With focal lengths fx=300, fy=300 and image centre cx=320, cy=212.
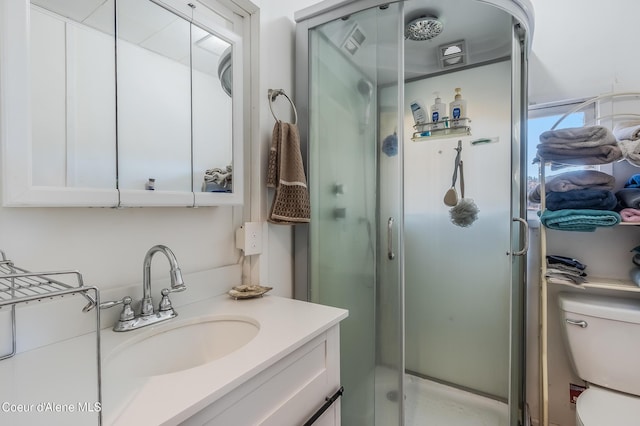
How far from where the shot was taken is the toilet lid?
3.64 feet

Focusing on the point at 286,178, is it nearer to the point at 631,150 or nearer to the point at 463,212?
the point at 463,212

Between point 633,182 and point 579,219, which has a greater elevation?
point 633,182

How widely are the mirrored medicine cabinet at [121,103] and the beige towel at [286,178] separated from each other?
0.14 m

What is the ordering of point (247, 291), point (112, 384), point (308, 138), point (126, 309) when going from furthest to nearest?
point (308, 138)
point (247, 291)
point (126, 309)
point (112, 384)

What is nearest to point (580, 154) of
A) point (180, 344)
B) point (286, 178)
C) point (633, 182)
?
point (633, 182)

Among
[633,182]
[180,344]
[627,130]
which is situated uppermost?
[627,130]

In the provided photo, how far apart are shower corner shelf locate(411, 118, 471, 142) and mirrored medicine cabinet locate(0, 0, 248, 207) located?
1.21m

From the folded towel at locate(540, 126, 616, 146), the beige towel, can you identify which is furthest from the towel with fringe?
the beige towel

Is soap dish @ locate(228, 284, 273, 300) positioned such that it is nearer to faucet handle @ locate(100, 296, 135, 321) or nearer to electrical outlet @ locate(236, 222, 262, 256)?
electrical outlet @ locate(236, 222, 262, 256)

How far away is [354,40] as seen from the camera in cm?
139

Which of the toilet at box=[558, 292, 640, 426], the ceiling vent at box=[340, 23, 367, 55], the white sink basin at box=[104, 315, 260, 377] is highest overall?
the ceiling vent at box=[340, 23, 367, 55]

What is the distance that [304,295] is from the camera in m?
1.39

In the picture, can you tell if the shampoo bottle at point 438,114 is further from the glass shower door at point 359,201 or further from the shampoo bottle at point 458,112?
the glass shower door at point 359,201

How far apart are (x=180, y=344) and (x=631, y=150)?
186cm
